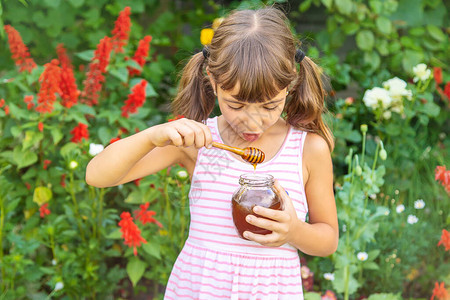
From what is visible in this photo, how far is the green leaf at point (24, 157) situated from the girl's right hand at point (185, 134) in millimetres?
1097

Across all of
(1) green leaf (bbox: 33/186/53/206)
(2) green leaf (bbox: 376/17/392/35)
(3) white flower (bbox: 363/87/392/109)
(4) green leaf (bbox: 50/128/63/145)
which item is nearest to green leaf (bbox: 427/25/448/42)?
(2) green leaf (bbox: 376/17/392/35)

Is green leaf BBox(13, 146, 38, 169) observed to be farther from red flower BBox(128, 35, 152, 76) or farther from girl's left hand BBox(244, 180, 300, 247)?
girl's left hand BBox(244, 180, 300, 247)

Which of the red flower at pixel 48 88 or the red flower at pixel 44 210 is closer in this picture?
the red flower at pixel 48 88

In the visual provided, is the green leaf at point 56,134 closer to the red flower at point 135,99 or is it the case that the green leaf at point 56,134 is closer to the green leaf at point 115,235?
the red flower at point 135,99

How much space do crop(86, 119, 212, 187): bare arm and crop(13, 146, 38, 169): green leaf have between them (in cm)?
86

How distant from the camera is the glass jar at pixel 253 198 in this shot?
1279 mm

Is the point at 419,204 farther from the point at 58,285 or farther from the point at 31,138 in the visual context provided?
the point at 31,138

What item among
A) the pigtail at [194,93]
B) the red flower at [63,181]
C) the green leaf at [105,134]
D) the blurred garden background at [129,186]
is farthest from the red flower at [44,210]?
the pigtail at [194,93]

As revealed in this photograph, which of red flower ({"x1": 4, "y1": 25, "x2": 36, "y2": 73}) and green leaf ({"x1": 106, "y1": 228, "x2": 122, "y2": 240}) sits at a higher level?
red flower ({"x1": 4, "y1": 25, "x2": 36, "y2": 73})

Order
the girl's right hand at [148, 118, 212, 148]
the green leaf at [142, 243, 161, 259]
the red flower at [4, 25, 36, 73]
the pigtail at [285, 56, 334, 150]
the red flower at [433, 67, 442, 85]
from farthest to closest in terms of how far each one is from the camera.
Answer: the red flower at [433, 67, 442, 85], the red flower at [4, 25, 36, 73], the green leaf at [142, 243, 161, 259], the pigtail at [285, 56, 334, 150], the girl's right hand at [148, 118, 212, 148]

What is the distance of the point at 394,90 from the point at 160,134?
171 centimetres

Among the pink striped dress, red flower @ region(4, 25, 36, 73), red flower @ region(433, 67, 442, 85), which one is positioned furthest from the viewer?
red flower @ region(433, 67, 442, 85)

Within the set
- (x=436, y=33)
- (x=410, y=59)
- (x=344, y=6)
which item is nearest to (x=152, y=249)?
(x=344, y=6)

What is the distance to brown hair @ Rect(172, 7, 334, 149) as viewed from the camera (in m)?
1.33
